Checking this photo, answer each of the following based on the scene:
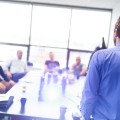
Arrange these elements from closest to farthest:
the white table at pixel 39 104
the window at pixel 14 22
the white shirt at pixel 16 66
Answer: the white table at pixel 39 104 → the white shirt at pixel 16 66 → the window at pixel 14 22

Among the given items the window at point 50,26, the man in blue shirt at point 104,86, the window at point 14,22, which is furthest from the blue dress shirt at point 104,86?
the window at point 14,22

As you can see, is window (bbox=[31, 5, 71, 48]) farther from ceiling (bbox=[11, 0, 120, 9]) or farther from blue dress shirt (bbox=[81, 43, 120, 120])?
blue dress shirt (bbox=[81, 43, 120, 120])

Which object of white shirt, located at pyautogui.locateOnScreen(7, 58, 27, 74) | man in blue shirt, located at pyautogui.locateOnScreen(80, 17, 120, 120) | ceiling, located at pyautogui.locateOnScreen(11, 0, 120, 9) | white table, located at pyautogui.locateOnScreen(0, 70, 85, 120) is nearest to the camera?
man in blue shirt, located at pyautogui.locateOnScreen(80, 17, 120, 120)

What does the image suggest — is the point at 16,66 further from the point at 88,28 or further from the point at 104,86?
the point at 104,86

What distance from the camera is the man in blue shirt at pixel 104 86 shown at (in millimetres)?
1623

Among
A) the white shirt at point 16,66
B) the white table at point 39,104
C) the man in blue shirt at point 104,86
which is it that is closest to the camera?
the man in blue shirt at point 104,86

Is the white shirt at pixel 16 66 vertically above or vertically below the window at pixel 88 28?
below

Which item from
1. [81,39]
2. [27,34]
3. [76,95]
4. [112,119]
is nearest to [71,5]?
[81,39]

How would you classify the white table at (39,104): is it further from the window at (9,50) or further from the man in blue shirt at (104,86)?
the window at (9,50)

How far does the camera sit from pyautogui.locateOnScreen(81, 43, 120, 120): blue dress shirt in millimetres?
1623

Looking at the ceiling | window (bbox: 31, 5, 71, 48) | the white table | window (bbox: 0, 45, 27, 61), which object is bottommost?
the white table

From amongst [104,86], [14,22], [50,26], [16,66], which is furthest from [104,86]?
[14,22]

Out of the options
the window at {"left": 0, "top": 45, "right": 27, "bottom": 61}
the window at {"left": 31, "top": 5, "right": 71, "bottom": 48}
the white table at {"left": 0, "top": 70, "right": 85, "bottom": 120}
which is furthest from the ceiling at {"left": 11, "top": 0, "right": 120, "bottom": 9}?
the white table at {"left": 0, "top": 70, "right": 85, "bottom": 120}

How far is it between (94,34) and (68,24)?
852 mm
